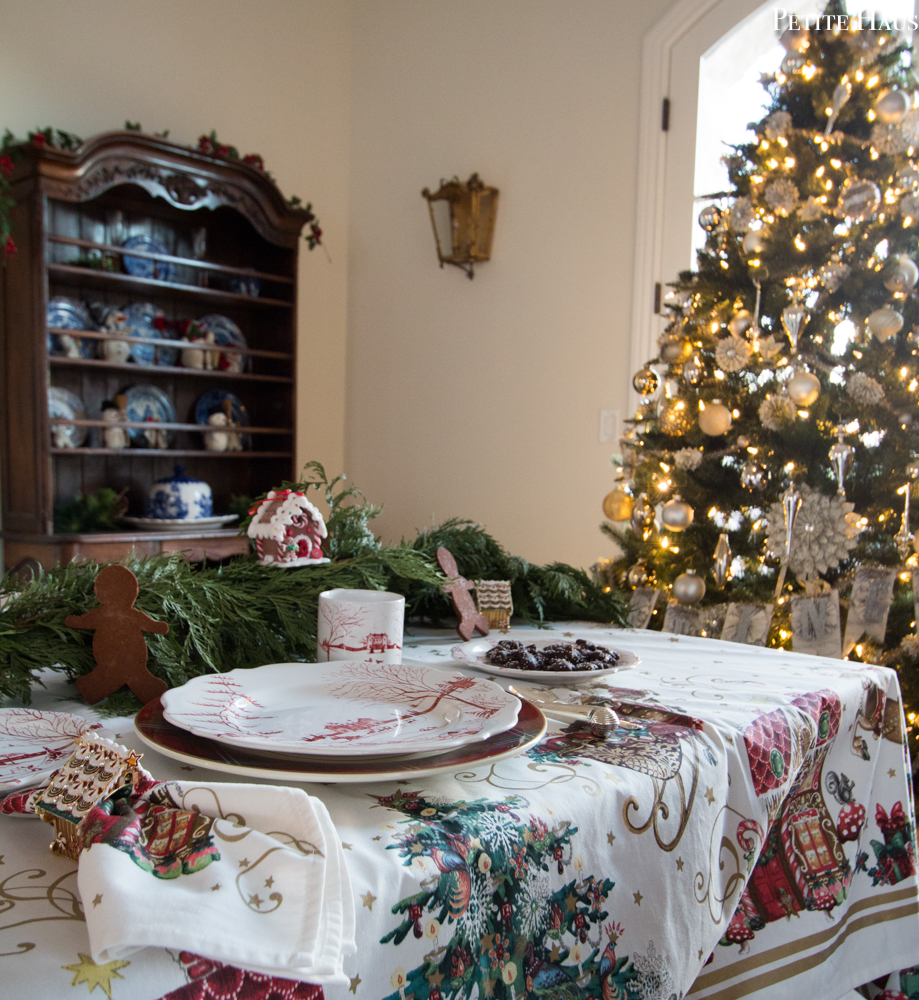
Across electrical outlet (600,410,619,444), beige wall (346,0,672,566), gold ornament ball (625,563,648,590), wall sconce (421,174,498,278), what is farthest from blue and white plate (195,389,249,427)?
gold ornament ball (625,563,648,590)

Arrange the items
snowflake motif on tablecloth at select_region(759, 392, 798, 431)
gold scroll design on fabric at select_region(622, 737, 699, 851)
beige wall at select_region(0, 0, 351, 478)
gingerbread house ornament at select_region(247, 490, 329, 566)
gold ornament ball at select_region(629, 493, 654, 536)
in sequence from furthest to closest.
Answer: beige wall at select_region(0, 0, 351, 478), gold ornament ball at select_region(629, 493, 654, 536), snowflake motif on tablecloth at select_region(759, 392, 798, 431), gingerbread house ornament at select_region(247, 490, 329, 566), gold scroll design on fabric at select_region(622, 737, 699, 851)

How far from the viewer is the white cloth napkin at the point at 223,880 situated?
37 cm

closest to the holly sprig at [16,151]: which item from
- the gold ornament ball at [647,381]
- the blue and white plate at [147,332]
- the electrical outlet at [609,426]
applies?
the blue and white plate at [147,332]

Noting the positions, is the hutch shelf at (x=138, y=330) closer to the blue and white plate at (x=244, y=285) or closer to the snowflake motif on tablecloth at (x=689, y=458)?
the blue and white plate at (x=244, y=285)

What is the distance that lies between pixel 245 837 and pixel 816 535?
171 cm

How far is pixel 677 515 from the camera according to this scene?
76.3 inches

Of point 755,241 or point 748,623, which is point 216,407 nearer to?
point 755,241

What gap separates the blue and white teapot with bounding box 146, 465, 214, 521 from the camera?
3.04 metres

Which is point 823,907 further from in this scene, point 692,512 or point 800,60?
point 800,60

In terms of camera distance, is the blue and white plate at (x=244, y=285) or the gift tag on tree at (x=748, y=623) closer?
the gift tag on tree at (x=748, y=623)

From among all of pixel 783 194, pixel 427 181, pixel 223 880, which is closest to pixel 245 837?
pixel 223 880

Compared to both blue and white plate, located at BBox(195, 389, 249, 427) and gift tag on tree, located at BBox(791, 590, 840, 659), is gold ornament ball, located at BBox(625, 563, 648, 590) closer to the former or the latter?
gift tag on tree, located at BBox(791, 590, 840, 659)

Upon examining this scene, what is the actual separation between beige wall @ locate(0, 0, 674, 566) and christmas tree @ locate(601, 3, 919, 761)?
920 mm

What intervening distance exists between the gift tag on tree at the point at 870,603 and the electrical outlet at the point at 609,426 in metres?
1.27
